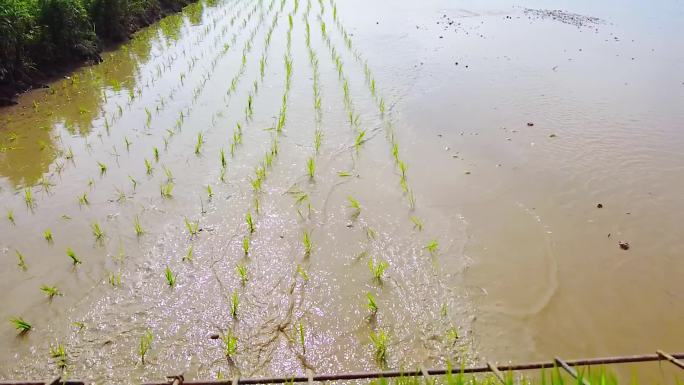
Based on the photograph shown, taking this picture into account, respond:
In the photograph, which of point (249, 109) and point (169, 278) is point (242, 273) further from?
point (249, 109)

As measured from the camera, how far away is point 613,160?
16.3ft

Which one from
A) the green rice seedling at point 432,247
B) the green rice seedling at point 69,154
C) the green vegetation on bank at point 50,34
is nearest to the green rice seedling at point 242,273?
the green rice seedling at point 432,247

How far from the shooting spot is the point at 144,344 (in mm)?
2764

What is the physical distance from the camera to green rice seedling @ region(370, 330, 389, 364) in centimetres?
270

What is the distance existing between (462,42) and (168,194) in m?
7.43

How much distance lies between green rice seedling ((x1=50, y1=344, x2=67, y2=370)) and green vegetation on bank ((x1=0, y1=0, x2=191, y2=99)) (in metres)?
5.33

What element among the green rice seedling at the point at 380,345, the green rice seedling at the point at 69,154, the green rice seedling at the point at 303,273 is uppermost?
the green rice seedling at the point at 69,154

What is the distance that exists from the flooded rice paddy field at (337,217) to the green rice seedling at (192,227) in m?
0.03

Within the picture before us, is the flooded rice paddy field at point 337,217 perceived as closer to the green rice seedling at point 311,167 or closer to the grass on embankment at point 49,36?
the green rice seedling at point 311,167

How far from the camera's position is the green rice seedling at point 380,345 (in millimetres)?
2701

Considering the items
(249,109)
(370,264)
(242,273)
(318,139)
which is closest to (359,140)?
(318,139)

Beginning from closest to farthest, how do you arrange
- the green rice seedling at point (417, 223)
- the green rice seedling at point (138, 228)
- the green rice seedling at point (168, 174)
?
the green rice seedling at point (138, 228) < the green rice seedling at point (417, 223) < the green rice seedling at point (168, 174)

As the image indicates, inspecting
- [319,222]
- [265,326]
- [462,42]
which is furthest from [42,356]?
[462,42]

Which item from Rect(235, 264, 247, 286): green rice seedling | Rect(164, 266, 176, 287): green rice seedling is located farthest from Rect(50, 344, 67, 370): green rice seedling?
Rect(235, 264, 247, 286): green rice seedling
